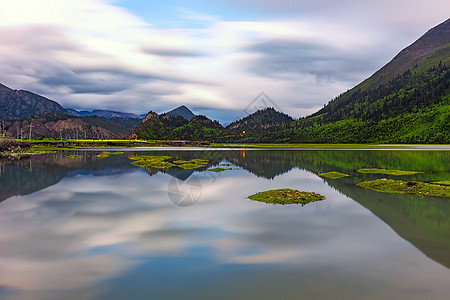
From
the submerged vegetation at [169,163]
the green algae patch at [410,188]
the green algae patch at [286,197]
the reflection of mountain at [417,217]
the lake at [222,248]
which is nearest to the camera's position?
the lake at [222,248]

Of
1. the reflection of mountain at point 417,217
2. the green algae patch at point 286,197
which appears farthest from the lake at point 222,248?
the green algae patch at point 286,197

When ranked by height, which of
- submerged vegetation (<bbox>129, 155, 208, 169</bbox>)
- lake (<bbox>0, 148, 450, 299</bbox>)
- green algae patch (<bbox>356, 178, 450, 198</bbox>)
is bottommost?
lake (<bbox>0, 148, 450, 299</bbox>)

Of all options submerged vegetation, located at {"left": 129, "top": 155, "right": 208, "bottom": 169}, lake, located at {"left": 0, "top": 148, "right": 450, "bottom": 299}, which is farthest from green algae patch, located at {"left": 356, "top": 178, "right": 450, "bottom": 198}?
submerged vegetation, located at {"left": 129, "top": 155, "right": 208, "bottom": 169}

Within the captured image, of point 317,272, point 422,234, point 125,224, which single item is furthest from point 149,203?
point 422,234

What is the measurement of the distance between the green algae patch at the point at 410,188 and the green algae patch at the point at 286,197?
1186cm

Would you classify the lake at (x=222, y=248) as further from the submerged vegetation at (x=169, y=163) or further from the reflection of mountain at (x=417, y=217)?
the submerged vegetation at (x=169, y=163)

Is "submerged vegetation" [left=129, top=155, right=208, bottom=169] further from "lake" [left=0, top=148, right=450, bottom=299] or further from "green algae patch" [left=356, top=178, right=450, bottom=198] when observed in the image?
"green algae patch" [left=356, top=178, right=450, bottom=198]

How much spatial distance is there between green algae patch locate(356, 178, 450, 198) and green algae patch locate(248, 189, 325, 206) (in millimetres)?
11855

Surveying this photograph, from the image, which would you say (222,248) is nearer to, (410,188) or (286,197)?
(286,197)

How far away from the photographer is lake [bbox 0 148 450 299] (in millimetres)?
14969

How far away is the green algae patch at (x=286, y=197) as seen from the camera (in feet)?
120

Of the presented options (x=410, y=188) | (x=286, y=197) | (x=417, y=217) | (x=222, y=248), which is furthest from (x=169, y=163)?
(x=222, y=248)

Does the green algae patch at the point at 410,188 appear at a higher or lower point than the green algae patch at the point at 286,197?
higher

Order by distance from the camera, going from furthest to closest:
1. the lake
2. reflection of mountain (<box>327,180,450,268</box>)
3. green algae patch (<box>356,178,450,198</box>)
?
green algae patch (<box>356,178,450,198</box>) → reflection of mountain (<box>327,180,450,268</box>) → the lake
